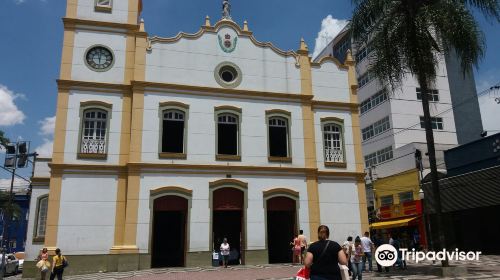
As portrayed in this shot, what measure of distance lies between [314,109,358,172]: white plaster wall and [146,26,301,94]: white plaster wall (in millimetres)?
1978

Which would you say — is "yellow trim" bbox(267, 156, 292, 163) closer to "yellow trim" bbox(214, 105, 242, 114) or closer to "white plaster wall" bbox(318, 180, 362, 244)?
"white plaster wall" bbox(318, 180, 362, 244)

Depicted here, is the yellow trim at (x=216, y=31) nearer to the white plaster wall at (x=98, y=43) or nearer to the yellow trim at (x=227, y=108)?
the white plaster wall at (x=98, y=43)

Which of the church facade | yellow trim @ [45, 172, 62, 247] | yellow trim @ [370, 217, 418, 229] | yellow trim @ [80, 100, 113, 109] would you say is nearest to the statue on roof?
the church facade

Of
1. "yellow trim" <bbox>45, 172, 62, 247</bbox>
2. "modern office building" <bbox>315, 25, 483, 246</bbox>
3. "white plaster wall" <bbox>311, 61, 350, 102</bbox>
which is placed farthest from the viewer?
"modern office building" <bbox>315, 25, 483, 246</bbox>

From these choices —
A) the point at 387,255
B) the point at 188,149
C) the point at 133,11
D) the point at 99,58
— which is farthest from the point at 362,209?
the point at 133,11

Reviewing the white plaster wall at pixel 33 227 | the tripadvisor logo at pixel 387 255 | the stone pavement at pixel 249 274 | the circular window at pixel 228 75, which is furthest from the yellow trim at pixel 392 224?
the white plaster wall at pixel 33 227

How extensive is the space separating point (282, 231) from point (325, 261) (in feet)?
57.5

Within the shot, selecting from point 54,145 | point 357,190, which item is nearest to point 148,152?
point 54,145

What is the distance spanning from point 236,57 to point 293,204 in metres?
8.28

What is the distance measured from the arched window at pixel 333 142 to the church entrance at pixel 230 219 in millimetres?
5475

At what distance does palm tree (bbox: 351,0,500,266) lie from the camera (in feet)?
51.3

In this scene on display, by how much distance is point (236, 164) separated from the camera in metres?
21.3

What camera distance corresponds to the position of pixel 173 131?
2123 cm

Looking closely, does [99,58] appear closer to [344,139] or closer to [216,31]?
[216,31]
